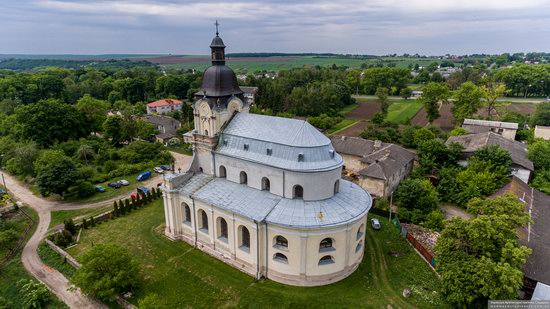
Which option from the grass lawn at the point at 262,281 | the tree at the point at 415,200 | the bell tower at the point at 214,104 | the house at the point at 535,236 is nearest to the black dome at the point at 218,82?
the bell tower at the point at 214,104

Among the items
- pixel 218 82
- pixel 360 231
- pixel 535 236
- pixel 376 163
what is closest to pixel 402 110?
pixel 376 163

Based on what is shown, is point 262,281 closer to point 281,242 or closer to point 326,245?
point 281,242

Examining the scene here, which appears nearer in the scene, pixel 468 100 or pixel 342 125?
pixel 468 100

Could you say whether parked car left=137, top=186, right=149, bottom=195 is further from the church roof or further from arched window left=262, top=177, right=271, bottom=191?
arched window left=262, top=177, right=271, bottom=191

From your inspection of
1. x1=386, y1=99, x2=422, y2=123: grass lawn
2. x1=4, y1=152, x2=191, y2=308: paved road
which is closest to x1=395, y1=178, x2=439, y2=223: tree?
x1=4, y1=152, x2=191, y2=308: paved road

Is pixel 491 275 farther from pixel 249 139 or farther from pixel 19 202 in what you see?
pixel 19 202

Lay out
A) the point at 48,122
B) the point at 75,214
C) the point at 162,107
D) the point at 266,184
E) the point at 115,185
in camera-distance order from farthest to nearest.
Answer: the point at 162,107
the point at 48,122
the point at 115,185
the point at 75,214
the point at 266,184
